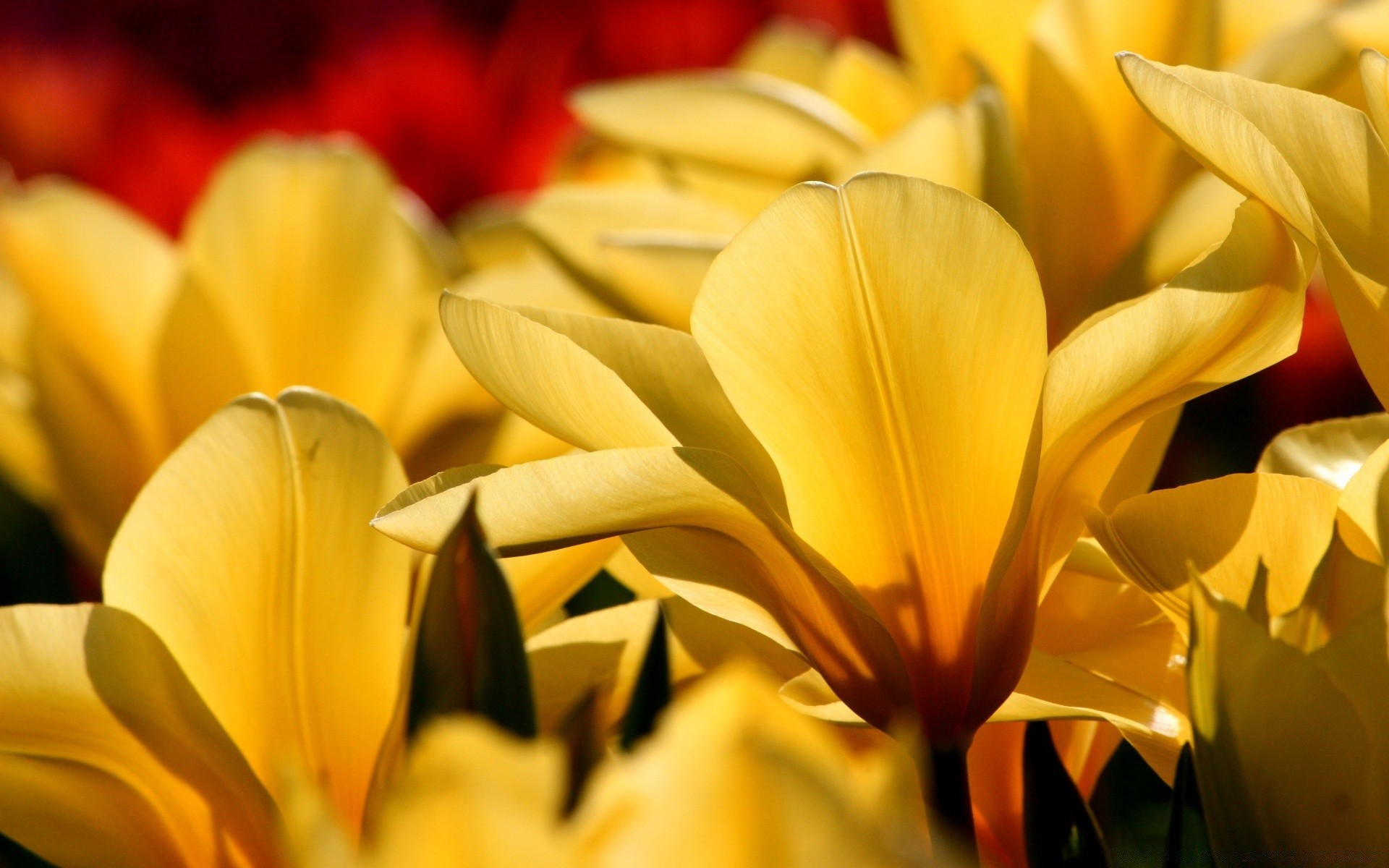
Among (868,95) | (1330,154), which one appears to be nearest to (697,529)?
(1330,154)

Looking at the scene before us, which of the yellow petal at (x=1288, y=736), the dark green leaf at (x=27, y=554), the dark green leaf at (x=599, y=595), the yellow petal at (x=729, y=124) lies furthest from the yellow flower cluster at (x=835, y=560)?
the dark green leaf at (x=27, y=554)

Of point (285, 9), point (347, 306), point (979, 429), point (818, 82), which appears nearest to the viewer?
point (979, 429)

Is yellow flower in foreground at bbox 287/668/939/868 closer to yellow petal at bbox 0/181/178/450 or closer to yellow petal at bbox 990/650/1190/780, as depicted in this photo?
yellow petal at bbox 990/650/1190/780

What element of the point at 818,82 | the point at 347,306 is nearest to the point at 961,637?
Answer: the point at 347,306

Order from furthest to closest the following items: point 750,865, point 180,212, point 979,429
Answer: point 180,212 < point 979,429 < point 750,865

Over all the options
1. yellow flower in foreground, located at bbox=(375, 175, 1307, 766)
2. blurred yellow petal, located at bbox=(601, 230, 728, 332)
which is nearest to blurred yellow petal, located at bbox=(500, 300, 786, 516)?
yellow flower in foreground, located at bbox=(375, 175, 1307, 766)

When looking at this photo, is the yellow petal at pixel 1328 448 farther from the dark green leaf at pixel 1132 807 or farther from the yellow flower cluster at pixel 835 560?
the dark green leaf at pixel 1132 807

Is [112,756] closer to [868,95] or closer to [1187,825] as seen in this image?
[1187,825]

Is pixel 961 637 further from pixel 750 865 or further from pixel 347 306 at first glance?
pixel 347 306
